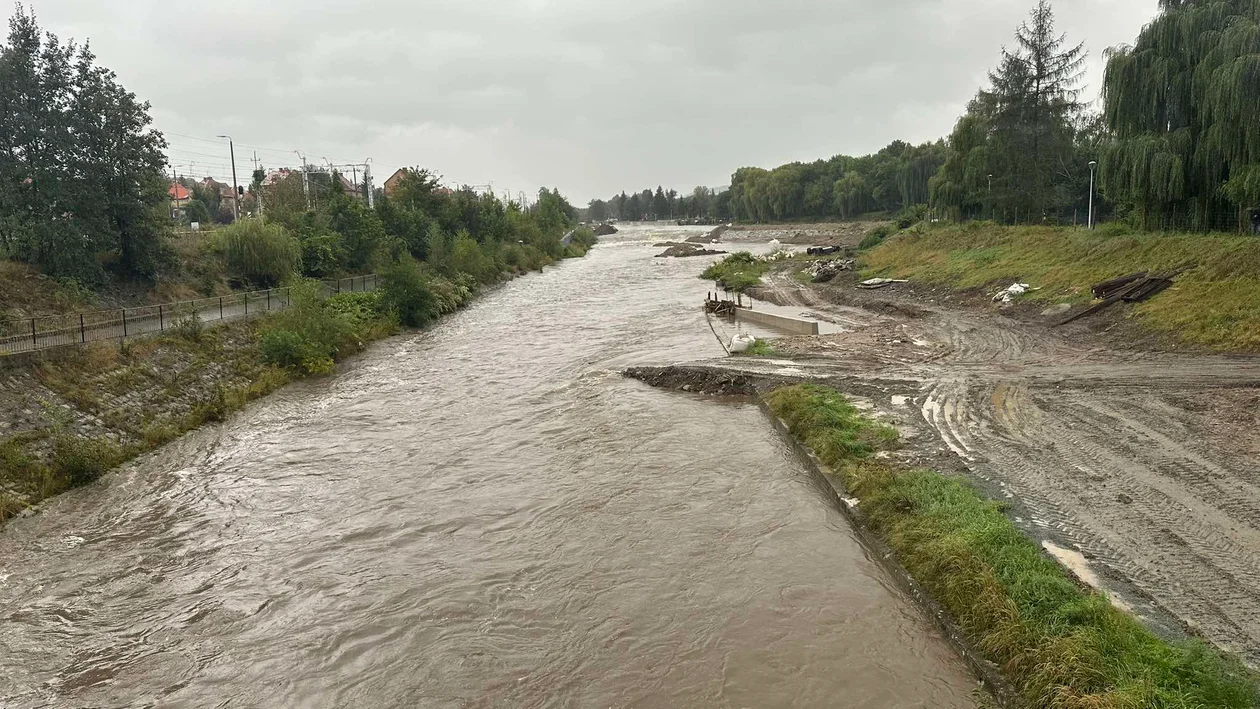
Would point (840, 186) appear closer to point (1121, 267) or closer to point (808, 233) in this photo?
point (808, 233)

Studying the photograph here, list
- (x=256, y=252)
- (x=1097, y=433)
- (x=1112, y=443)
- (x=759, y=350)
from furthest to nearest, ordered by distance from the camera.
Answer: (x=256, y=252), (x=759, y=350), (x=1097, y=433), (x=1112, y=443)

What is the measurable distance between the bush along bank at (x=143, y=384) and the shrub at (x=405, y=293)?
2624 millimetres

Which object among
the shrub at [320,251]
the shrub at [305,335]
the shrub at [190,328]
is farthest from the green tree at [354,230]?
the shrub at [190,328]

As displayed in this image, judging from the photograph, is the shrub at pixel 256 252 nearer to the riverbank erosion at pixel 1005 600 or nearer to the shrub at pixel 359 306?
the shrub at pixel 359 306

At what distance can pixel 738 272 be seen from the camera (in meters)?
56.5

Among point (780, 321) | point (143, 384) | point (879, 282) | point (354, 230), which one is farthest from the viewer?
point (354, 230)

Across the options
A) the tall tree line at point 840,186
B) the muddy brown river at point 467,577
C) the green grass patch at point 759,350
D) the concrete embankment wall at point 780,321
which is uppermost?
the tall tree line at point 840,186

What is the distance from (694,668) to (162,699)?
6144 millimetres

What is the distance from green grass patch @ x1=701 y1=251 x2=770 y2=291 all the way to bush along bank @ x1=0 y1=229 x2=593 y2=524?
2488cm

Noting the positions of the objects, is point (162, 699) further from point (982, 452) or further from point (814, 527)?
point (982, 452)

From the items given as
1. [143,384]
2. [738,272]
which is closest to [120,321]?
[143,384]

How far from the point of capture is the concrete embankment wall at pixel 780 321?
29.4 meters

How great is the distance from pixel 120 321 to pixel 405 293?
1584 centimetres

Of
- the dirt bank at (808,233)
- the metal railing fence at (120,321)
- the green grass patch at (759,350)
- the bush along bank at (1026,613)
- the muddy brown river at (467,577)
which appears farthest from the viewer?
the dirt bank at (808,233)
